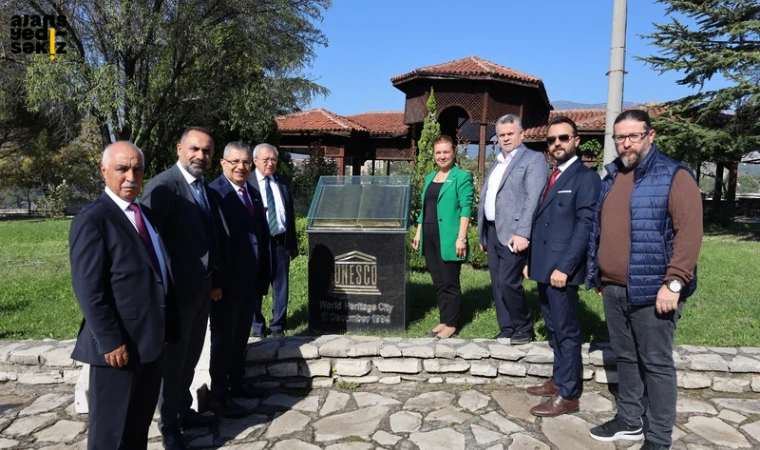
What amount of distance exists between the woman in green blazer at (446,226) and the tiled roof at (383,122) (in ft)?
44.3

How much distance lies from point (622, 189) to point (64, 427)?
11.8 ft

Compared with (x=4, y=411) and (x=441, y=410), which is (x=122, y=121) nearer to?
(x=4, y=411)

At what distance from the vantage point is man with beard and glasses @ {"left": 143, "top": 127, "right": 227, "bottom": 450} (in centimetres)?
278

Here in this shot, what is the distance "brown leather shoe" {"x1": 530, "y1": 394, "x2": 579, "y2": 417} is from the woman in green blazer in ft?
4.30

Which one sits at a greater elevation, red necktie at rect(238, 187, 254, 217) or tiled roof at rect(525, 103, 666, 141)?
tiled roof at rect(525, 103, 666, 141)

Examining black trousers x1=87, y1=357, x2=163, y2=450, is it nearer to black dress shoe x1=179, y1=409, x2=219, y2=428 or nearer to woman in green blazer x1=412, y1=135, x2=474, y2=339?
black dress shoe x1=179, y1=409, x2=219, y2=428

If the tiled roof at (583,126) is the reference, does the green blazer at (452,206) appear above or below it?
below

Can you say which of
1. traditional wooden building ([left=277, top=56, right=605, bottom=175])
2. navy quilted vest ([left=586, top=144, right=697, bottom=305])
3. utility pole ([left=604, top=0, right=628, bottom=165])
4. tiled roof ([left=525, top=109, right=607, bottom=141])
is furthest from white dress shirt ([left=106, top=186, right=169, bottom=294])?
tiled roof ([left=525, top=109, right=607, bottom=141])

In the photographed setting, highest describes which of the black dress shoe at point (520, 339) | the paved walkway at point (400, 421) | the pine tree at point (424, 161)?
the pine tree at point (424, 161)

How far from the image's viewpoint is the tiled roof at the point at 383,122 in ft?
61.2

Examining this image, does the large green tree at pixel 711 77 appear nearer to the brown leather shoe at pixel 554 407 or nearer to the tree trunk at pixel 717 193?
the tree trunk at pixel 717 193

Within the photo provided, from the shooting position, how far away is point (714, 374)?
3746 millimetres

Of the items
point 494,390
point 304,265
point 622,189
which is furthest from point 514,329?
point 304,265

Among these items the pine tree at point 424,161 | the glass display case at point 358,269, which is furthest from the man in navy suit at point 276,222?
the pine tree at point 424,161
